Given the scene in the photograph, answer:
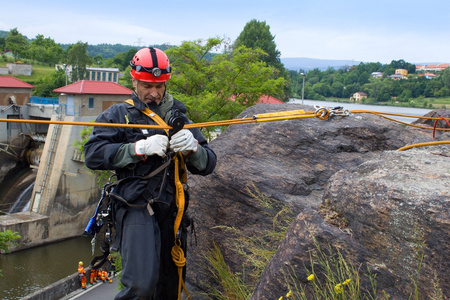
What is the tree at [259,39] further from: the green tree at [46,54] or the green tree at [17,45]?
the green tree at [17,45]

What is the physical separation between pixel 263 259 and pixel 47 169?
32062mm

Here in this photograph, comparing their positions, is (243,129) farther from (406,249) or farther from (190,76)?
(190,76)

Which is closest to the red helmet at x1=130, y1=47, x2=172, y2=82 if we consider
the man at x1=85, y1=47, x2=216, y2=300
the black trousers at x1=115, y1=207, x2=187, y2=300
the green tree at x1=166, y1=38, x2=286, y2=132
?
the man at x1=85, y1=47, x2=216, y2=300

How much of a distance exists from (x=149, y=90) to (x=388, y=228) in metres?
2.30

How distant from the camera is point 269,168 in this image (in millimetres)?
5227

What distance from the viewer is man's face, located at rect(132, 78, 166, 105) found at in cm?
396

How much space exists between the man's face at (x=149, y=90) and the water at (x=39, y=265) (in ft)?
72.3

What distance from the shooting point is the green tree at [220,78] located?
23.2 meters

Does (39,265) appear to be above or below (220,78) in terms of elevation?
below

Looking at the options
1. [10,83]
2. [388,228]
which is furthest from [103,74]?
[388,228]

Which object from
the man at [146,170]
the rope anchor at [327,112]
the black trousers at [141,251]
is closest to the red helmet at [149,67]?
the man at [146,170]

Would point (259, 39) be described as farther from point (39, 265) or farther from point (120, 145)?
point (120, 145)

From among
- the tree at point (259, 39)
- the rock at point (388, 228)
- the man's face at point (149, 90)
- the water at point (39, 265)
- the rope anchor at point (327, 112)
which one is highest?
the tree at point (259, 39)

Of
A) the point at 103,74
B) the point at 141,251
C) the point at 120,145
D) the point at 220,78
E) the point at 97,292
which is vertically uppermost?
the point at 103,74
